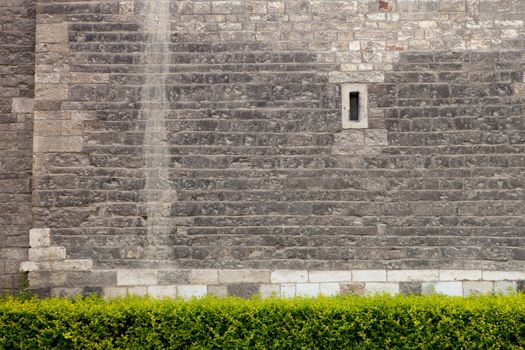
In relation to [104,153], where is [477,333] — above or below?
below

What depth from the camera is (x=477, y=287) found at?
657 centimetres

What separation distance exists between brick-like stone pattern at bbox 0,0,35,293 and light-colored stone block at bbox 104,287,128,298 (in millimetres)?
1187

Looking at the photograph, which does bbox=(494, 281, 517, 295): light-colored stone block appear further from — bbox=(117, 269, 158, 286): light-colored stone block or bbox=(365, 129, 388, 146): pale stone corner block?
bbox=(117, 269, 158, 286): light-colored stone block

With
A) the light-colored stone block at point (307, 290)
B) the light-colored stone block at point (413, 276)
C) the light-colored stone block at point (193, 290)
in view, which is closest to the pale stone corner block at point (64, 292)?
the light-colored stone block at point (193, 290)

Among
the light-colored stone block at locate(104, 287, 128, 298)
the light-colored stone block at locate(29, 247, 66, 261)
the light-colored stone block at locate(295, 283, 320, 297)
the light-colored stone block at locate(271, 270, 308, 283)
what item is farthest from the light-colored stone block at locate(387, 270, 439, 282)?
the light-colored stone block at locate(29, 247, 66, 261)

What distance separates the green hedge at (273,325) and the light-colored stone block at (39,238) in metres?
0.86

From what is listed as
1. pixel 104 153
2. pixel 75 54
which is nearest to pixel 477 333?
pixel 104 153

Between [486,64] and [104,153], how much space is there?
473 cm

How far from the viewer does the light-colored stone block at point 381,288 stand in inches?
259

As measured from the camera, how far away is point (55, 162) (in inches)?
266

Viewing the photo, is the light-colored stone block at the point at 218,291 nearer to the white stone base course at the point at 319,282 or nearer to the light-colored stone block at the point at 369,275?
the white stone base course at the point at 319,282

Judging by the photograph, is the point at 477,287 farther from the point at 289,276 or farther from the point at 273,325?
the point at 273,325

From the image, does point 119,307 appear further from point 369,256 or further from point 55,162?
point 369,256

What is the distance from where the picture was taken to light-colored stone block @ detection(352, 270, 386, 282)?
6602mm
